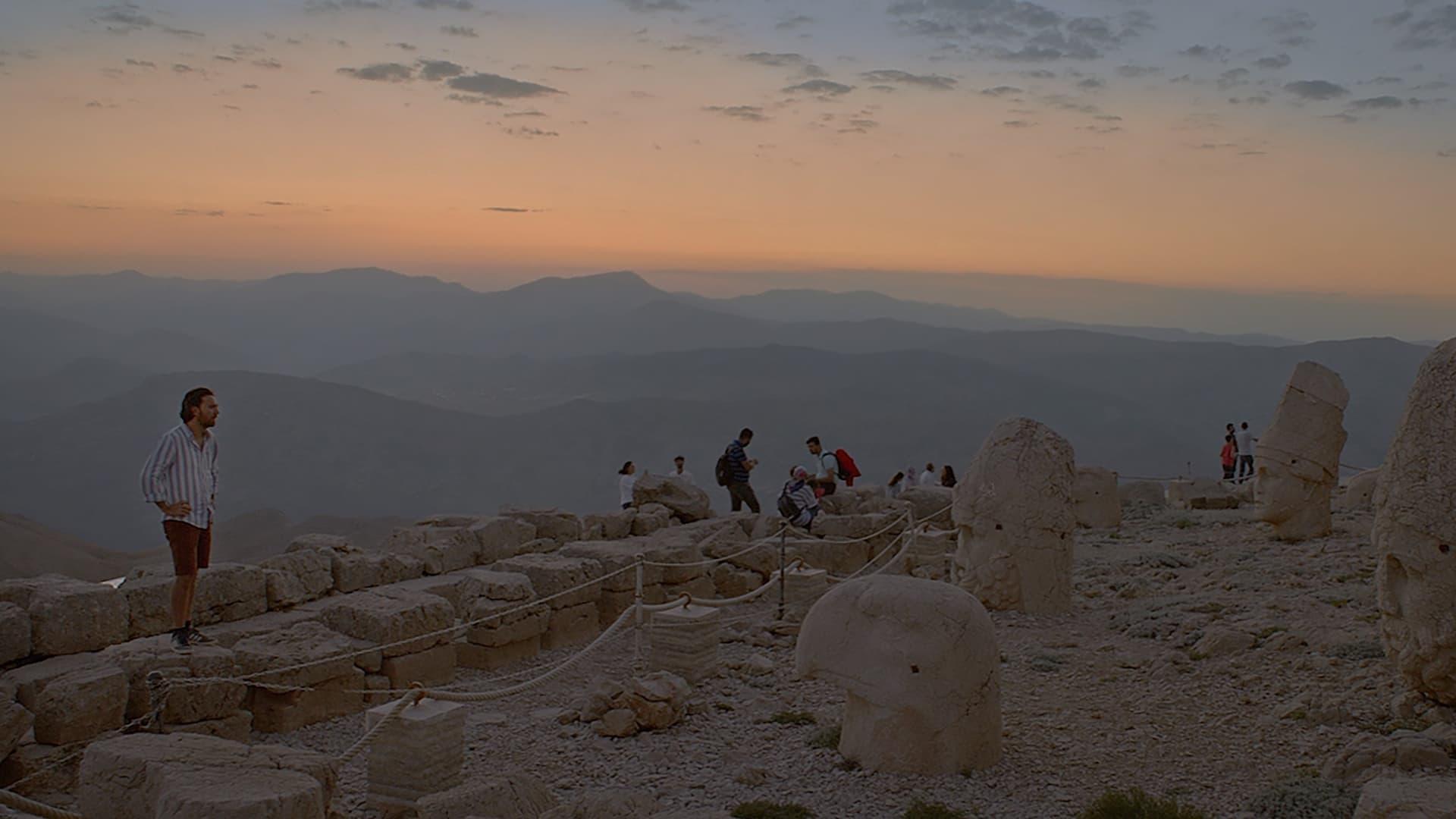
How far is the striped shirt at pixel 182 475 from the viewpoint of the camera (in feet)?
23.4

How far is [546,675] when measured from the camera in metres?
7.38

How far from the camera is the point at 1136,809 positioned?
5.41 meters

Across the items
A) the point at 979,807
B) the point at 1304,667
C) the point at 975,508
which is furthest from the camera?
the point at 975,508

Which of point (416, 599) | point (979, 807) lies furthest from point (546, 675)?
point (979, 807)

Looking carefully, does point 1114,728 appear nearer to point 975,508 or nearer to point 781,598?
point 975,508

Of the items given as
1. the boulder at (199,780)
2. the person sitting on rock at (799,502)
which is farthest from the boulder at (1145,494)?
the boulder at (199,780)

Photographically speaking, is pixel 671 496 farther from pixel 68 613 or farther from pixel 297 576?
pixel 68 613

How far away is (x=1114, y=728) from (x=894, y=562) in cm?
555

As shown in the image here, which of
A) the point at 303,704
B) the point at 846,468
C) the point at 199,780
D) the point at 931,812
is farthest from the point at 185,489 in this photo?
the point at 846,468

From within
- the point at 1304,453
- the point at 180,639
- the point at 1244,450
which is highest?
the point at 1304,453

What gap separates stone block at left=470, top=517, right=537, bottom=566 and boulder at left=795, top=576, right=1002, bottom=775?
18.5ft

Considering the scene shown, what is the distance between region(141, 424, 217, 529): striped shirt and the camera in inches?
281

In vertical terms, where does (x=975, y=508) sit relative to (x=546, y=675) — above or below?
→ above

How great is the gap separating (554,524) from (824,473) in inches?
167
